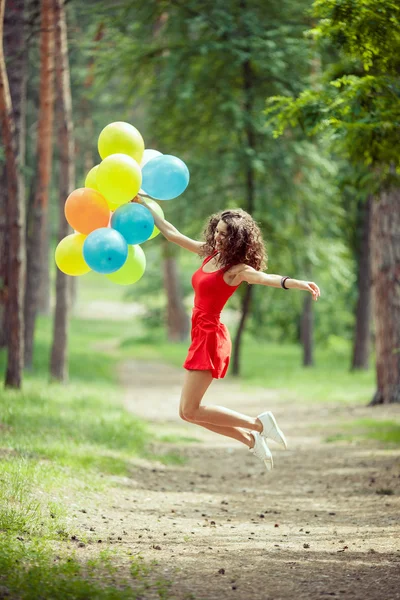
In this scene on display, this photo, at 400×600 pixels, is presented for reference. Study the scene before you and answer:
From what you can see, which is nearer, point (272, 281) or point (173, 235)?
point (272, 281)

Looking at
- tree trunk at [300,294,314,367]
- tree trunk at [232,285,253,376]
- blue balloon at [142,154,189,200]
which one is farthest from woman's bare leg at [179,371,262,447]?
tree trunk at [300,294,314,367]

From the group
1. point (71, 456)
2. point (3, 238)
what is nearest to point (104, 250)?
point (71, 456)

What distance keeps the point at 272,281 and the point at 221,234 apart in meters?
0.62

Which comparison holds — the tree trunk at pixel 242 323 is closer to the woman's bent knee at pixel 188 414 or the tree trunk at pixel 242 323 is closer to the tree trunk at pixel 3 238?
the tree trunk at pixel 3 238

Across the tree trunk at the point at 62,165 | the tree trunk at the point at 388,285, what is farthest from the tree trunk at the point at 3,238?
the tree trunk at the point at 388,285

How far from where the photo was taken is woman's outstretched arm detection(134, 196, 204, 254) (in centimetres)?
672

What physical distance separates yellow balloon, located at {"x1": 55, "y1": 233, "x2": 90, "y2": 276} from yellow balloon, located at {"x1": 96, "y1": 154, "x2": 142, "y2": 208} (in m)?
0.51

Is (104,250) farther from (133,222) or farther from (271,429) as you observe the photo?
(271,429)

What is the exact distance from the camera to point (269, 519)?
6555 mm

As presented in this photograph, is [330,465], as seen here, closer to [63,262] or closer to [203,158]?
[63,262]

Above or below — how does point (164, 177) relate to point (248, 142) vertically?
below

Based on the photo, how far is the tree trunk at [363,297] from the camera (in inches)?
762

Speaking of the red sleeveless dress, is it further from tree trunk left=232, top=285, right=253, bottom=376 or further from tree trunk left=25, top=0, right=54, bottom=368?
tree trunk left=232, top=285, right=253, bottom=376

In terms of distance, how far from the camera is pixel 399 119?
747cm
